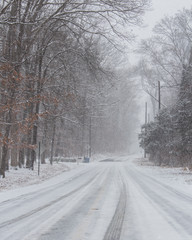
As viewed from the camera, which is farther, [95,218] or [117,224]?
[95,218]

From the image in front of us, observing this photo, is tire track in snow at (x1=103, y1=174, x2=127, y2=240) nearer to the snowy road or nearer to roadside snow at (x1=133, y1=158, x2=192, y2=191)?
the snowy road

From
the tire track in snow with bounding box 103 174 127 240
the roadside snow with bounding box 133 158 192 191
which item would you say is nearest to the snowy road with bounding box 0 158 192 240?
the tire track in snow with bounding box 103 174 127 240

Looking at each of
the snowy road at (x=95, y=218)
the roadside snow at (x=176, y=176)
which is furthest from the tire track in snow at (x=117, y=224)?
the roadside snow at (x=176, y=176)

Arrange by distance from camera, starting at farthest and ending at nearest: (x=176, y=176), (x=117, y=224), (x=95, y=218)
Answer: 1. (x=176, y=176)
2. (x=95, y=218)
3. (x=117, y=224)

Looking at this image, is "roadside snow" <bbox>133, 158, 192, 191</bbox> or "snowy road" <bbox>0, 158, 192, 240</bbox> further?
"roadside snow" <bbox>133, 158, 192, 191</bbox>

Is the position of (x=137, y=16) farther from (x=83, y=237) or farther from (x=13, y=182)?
(x=83, y=237)

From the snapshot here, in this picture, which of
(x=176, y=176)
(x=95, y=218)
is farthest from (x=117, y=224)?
(x=176, y=176)

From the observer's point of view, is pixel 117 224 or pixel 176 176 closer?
pixel 117 224

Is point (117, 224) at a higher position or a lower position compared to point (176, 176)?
higher

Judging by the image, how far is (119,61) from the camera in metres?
49.6

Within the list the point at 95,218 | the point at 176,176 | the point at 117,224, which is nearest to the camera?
the point at 117,224

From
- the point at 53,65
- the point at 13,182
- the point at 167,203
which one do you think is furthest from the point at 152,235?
the point at 53,65

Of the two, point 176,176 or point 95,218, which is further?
point 176,176

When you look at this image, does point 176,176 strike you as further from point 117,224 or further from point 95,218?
point 117,224
